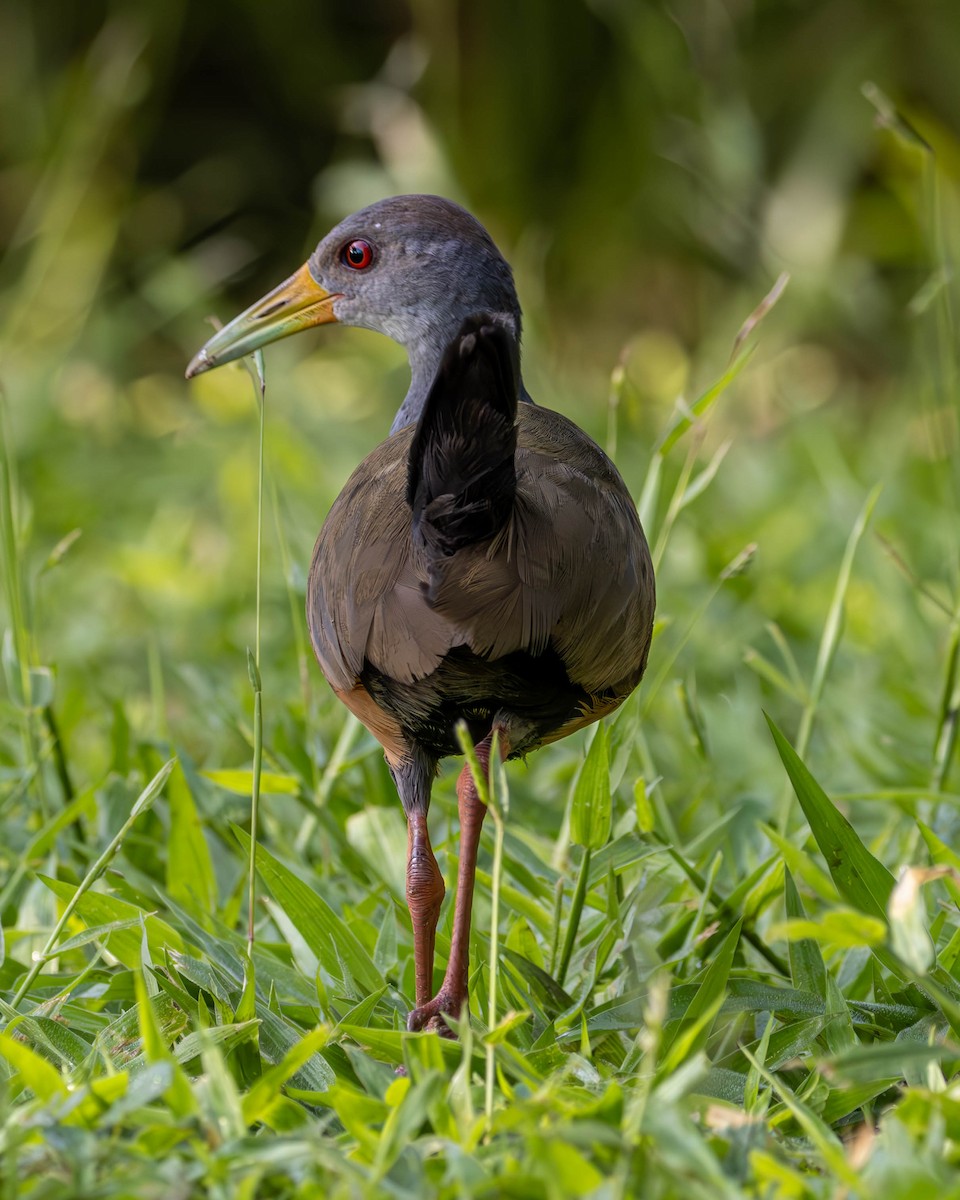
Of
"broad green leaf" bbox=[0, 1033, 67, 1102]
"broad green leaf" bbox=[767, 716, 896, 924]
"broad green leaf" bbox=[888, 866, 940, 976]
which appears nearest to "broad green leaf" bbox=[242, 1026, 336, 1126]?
"broad green leaf" bbox=[0, 1033, 67, 1102]

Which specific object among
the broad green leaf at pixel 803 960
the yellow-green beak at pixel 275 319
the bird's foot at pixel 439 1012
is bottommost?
the bird's foot at pixel 439 1012

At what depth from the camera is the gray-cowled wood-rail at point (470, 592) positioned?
1.86 m

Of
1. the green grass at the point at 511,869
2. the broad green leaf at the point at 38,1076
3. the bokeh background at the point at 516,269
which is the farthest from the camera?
the bokeh background at the point at 516,269

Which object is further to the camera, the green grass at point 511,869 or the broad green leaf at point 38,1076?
A: the broad green leaf at point 38,1076

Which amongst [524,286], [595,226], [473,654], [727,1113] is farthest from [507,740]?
[595,226]

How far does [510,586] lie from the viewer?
6.17 feet

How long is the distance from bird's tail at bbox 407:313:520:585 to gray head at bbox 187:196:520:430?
87cm

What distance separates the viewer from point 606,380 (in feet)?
21.2

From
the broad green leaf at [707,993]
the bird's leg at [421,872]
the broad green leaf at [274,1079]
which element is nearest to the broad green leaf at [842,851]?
the broad green leaf at [707,993]

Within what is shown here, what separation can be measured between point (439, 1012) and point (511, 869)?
0.43m

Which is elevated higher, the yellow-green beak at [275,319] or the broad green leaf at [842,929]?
the yellow-green beak at [275,319]

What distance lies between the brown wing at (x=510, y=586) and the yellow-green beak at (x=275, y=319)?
1.98 feet

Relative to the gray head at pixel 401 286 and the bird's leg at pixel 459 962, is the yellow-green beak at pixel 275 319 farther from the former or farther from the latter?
the bird's leg at pixel 459 962

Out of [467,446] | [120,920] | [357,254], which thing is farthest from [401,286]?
[120,920]
